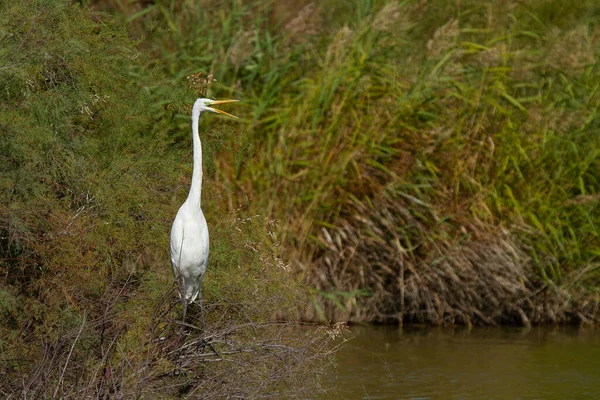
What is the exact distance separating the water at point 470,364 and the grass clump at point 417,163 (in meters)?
0.27

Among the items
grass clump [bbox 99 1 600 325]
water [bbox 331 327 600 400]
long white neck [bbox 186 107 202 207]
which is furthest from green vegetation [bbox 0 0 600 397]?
long white neck [bbox 186 107 202 207]

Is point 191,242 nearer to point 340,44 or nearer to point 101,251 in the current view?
point 101,251

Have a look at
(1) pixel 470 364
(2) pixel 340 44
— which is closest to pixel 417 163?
(2) pixel 340 44

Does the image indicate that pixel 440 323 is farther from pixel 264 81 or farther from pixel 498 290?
pixel 264 81

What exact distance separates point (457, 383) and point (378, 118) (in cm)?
254

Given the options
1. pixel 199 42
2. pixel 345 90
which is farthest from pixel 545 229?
pixel 199 42

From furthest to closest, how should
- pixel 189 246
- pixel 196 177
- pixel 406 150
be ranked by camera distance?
1. pixel 406 150
2. pixel 196 177
3. pixel 189 246

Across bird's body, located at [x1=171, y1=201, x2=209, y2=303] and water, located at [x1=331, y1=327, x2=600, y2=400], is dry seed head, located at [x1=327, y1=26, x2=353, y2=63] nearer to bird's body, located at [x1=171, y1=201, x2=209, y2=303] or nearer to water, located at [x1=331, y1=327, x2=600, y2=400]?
water, located at [x1=331, y1=327, x2=600, y2=400]

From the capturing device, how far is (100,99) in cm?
657

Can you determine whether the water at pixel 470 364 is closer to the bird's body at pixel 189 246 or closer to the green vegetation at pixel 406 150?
the green vegetation at pixel 406 150

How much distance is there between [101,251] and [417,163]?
4135 millimetres

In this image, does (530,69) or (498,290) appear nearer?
(498,290)

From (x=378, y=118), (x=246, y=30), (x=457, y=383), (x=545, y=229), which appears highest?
(x=246, y=30)

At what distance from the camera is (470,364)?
8.79 m
